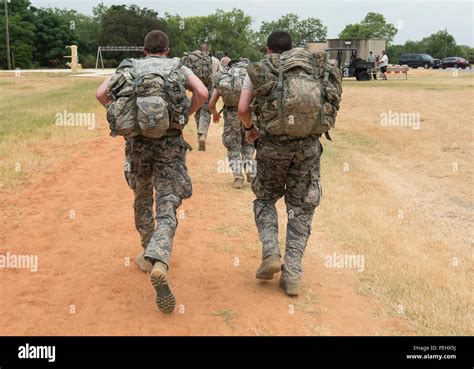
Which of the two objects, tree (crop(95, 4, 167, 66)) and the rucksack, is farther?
tree (crop(95, 4, 167, 66))

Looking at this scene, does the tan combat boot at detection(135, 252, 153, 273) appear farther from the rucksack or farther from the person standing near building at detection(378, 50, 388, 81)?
the person standing near building at detection(378, 50, 388, 81)

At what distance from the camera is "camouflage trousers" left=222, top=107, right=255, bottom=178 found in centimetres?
894

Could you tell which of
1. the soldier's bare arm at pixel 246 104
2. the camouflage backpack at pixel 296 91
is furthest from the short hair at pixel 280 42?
the soldier's bare arm at pixel 246 104

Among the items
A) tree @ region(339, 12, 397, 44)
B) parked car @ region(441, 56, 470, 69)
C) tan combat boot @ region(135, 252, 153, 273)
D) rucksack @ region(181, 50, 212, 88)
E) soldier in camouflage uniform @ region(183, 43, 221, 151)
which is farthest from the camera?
tree @ region(339, 12, 397, 44)

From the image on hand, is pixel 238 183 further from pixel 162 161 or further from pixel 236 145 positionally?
pixel 162 161

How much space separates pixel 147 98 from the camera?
4.52m

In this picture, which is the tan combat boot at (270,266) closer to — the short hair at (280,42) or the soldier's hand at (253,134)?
the soldier's hand at (253,134)

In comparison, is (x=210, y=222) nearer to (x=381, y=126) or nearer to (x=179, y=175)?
(x=179, y=175)

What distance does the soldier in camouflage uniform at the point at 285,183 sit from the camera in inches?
192

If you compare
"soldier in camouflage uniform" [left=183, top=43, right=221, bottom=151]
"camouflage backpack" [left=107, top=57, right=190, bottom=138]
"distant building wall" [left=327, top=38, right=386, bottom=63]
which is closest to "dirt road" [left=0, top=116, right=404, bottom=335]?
"camouflage backpack" [left=107, top=57, right=190, bottom=138]

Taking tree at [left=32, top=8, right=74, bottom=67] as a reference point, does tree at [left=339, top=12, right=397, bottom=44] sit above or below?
above

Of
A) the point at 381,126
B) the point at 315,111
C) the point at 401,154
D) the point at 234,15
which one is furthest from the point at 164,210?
the point at 234,15

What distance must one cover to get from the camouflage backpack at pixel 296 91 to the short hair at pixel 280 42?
0.18 m

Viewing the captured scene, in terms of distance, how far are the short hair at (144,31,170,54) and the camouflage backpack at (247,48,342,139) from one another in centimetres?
77
